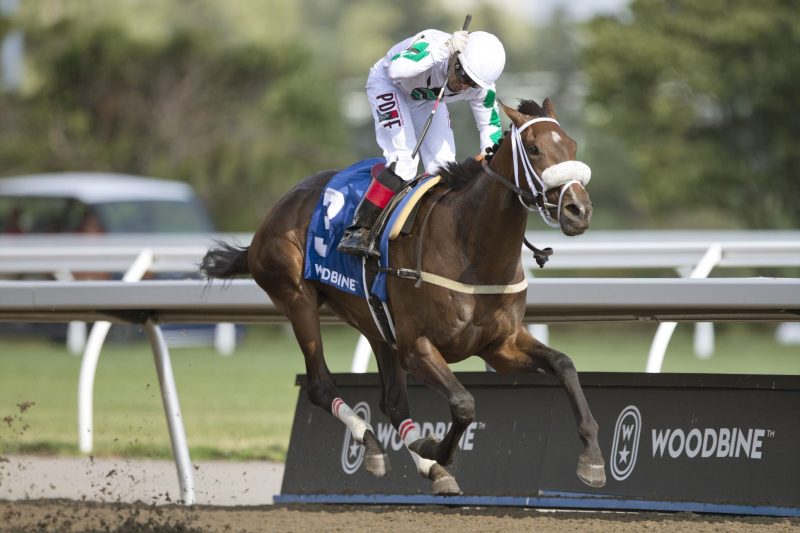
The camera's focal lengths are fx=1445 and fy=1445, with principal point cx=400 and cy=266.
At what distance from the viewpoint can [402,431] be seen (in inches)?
241

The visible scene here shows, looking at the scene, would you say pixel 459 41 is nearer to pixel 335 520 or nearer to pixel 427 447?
pixel 427 447

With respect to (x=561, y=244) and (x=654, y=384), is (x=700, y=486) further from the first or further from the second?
(x=561, y=244)

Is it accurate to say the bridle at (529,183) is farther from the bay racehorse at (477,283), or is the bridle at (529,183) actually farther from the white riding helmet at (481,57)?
the white riding helmet at (481,57)

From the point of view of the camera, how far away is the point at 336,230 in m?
6.32

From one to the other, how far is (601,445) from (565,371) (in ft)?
2.97

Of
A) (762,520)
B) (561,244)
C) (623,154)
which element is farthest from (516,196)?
(623,154)

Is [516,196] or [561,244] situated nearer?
[516,196]

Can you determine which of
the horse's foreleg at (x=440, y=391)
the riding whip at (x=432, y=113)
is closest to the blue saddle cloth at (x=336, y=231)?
the riding whip at (x=432, y=113)

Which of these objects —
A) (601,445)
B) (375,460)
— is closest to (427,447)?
(375,460)

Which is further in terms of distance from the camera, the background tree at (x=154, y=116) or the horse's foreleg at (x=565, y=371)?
the background tree at (x=154, y=116)

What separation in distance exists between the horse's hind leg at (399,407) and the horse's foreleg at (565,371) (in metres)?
0.48

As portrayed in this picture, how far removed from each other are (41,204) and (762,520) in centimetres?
1526

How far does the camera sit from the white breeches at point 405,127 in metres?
6.27

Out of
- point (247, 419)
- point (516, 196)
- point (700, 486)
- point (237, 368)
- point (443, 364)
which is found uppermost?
point (516, 196)
